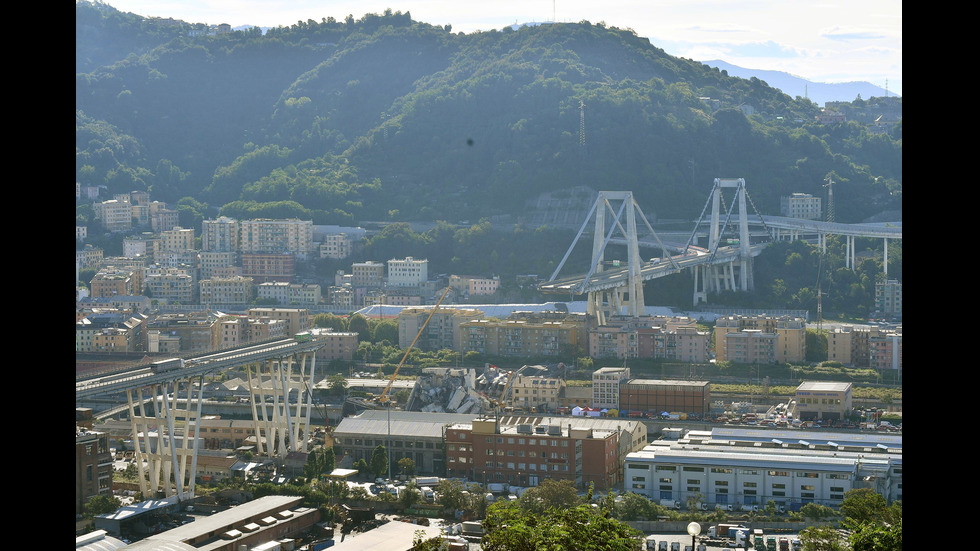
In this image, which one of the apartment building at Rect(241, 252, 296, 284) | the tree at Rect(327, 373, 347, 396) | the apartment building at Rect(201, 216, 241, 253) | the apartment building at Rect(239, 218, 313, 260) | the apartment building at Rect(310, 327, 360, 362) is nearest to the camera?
the tree at Rect(327, 373, 347, 396)

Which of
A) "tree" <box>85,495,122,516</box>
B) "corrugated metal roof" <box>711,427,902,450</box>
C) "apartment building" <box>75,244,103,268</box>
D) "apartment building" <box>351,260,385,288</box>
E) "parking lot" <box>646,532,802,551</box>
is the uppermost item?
"apartment building" <box>75,244,103,268</box>

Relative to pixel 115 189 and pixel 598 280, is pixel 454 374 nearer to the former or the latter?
pixel 598 280

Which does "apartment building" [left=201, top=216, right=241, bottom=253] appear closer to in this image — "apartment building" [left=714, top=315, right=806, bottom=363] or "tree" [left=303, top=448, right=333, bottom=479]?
"apartment building" [left=714, top=315, right=806, bottom=363]

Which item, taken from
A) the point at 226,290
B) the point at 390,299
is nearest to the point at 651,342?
the point at 390,299

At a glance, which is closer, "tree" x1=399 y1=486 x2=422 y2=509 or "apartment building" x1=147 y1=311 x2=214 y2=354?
"tree" x1=399 y1=486 x2=422 y2=509

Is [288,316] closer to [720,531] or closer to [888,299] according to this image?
[888,299]

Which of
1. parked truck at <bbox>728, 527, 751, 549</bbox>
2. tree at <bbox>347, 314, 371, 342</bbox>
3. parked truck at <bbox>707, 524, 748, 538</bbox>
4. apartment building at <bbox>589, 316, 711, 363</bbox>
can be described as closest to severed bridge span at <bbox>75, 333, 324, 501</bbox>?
parked truck at <bbox>707, 524, 748, 538</bbox>

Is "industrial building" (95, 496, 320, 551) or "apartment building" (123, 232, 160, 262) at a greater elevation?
"apartment building" (123, 232, 160, 262)
